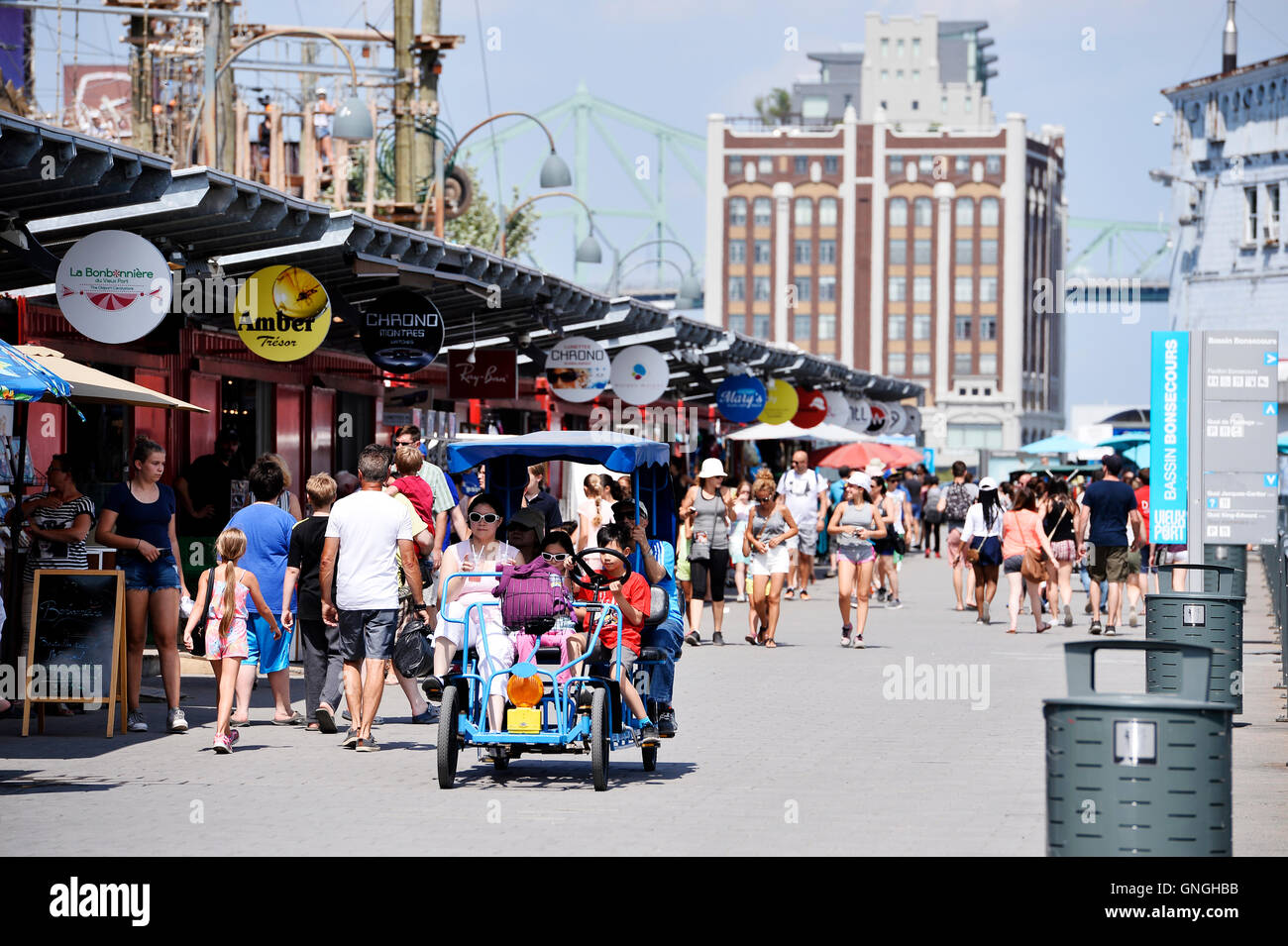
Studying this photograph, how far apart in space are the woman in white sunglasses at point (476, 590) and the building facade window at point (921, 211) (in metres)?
133

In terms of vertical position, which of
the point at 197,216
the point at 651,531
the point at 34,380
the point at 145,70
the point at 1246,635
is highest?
the point at 145,70

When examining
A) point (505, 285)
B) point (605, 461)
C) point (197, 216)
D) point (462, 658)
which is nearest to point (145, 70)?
point (505, 285)

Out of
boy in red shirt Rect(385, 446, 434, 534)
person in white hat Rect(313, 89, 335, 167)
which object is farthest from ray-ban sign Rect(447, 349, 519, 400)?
person in white hat Rect(313, 89, 335, 167)

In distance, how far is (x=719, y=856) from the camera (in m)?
8.25

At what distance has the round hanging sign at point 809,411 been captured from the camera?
36344mm

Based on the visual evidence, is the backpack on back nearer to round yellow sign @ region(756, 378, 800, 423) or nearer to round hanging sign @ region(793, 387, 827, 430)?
round yellow sign @ region(756, 378, 800, 423)

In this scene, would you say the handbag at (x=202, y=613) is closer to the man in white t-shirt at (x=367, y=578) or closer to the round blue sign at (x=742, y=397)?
the man in white t-shirt at (x=367, y=578)

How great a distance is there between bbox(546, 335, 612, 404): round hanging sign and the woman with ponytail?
12.4 meters

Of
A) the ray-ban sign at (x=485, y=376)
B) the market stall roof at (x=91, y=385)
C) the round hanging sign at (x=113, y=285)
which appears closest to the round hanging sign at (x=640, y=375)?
the ray-ban sign at (x=485, y=376)

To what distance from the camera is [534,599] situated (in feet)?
34.8

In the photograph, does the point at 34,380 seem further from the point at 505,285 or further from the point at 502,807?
the point at 505,285

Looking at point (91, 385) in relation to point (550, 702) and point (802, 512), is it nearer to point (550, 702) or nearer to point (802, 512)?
point (550, 702)

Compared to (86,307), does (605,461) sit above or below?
below
